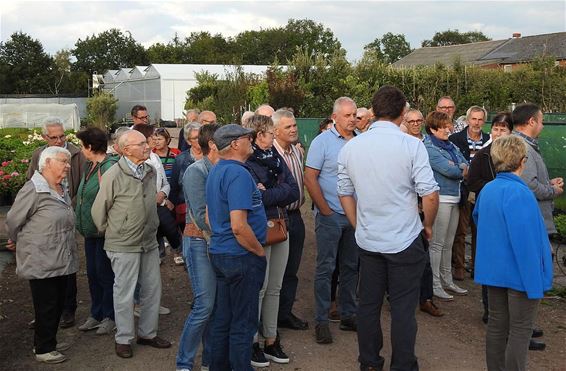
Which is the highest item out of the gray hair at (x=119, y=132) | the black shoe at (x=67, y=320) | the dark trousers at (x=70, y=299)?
the gray hair at (x=119, y=132)

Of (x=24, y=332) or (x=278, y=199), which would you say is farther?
(x=24, y=332)

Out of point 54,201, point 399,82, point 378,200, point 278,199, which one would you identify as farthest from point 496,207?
point 399,82

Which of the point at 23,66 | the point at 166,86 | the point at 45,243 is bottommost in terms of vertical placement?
the point at 45,243

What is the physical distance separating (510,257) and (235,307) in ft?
5.89

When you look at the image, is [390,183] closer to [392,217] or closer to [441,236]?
[392,217]

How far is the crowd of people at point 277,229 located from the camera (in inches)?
160

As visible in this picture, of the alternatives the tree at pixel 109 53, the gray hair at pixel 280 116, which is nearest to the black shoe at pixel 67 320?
the gray hair at pixel 280 116

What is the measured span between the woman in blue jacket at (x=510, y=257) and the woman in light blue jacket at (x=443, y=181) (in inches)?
79.0

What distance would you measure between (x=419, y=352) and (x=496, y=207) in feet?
5.29

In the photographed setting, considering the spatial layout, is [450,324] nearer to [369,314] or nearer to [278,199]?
[369,314]

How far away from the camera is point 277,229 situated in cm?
469

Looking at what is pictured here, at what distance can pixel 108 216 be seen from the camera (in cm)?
499

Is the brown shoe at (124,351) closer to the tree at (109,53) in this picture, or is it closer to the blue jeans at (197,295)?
the blue jeans at (197,295)

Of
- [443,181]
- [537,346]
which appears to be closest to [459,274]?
[443,181]
